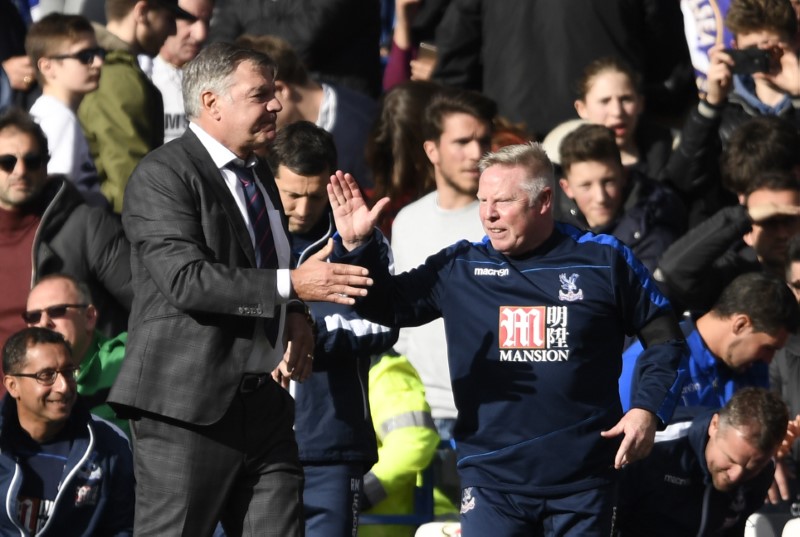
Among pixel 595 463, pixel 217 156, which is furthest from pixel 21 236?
pixel 595 463

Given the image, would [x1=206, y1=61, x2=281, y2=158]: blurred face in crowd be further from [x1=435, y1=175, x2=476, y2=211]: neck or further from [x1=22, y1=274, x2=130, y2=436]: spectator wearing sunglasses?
[x1=435, y1=175, x2=476, y2=211]: neck

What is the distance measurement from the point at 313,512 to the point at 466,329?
4.17 feet

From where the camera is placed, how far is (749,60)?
9.19 m

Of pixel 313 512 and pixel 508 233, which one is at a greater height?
pixel 508 233

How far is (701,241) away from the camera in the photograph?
8.43 meters

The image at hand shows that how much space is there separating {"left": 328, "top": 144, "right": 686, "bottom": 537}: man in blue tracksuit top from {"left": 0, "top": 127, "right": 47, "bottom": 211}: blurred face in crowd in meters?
2.84

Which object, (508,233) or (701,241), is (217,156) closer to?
(508,233)

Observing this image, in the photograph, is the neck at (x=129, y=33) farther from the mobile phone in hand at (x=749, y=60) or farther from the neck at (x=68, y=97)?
the mobile phone in hand at (x=749, y=60)

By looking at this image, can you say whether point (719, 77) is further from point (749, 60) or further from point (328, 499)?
point (328, 499)

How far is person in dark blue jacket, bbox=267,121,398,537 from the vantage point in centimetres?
680

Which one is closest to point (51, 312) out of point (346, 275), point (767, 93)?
point (346, 275)

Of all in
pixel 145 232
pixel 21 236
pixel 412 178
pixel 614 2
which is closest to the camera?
pixel 145 232

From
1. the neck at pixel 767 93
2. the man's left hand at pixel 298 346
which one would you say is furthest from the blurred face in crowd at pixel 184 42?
the man's left hand at pixel 298 346

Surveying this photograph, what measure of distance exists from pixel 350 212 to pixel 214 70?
0.74 meters
